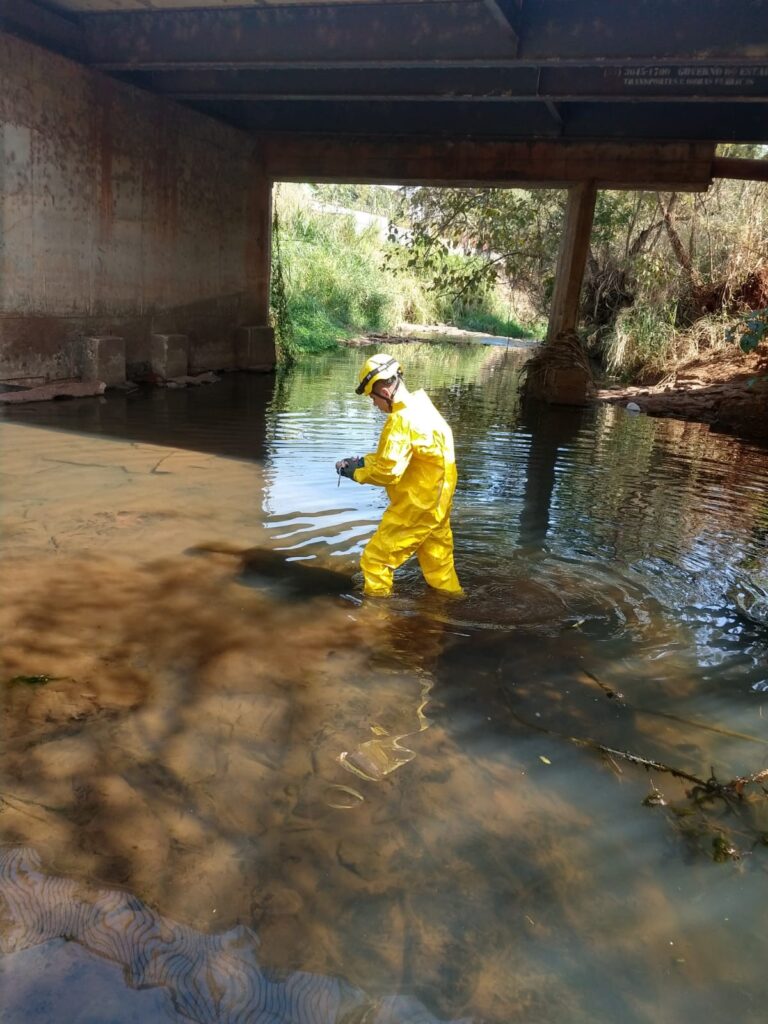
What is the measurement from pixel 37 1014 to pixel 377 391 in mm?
3569

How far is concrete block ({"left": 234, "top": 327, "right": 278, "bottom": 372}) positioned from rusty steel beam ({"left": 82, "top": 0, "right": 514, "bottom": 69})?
645 cm

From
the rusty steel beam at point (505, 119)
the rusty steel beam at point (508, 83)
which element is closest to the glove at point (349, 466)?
the rusty steel beam at point (508, 83)

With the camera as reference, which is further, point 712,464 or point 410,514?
point 712,464

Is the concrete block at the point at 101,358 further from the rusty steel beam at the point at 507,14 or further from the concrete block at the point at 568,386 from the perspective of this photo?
the concrete block at the point at 568,386

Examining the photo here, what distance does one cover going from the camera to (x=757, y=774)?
3.49 metres

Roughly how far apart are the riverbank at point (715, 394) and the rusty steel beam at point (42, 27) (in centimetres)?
1117

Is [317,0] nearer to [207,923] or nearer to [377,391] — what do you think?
[377,391]

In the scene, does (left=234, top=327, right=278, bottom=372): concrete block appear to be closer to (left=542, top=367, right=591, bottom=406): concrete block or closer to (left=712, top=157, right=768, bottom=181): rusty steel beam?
(left=542, top=367, right=591, bottom=406): concrete block

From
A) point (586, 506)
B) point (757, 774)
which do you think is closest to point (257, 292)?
point (586, 506)

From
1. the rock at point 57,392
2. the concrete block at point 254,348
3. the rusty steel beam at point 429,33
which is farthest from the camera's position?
the concrete block at point 254,348

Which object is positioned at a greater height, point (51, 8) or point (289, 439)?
point (51, 8)

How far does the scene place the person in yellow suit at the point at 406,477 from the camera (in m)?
4.86

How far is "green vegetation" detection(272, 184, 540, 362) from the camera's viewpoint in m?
24.8

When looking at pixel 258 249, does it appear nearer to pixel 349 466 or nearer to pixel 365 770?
pixel 349 466
